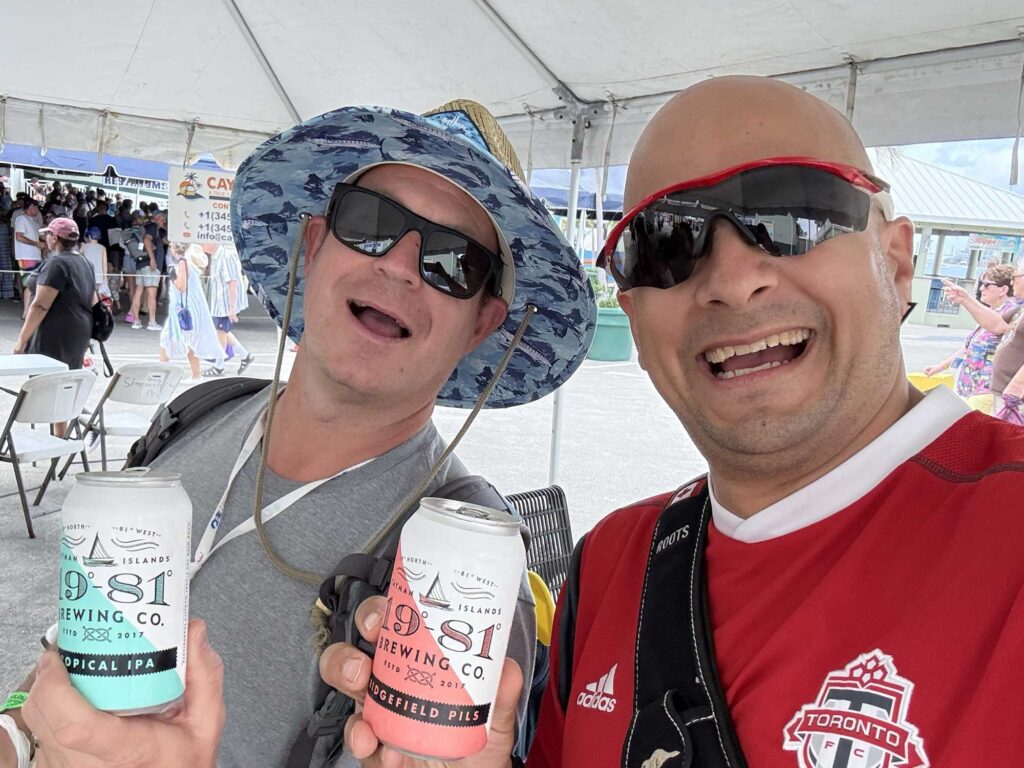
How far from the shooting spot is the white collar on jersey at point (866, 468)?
0.96m

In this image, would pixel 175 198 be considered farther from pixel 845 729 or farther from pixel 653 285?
pixel 845 729

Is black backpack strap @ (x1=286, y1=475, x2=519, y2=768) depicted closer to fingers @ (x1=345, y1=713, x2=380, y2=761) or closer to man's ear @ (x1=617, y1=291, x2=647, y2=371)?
fingers @ (x1=345, y1=713, x2=380, y2=761)

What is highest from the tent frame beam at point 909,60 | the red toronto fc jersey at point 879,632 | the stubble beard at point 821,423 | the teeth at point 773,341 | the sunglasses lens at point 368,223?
the tent frame beam at point 909,60

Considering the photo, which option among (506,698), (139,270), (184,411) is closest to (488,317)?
(184,411)

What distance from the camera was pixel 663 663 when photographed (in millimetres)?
943

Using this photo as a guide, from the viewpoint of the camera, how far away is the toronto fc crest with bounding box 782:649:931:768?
717 millimetres

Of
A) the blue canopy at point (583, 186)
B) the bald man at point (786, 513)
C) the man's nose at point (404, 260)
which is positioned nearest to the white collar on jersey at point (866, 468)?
the bald man at point (786, 513)

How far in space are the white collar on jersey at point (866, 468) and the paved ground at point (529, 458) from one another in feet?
9.37

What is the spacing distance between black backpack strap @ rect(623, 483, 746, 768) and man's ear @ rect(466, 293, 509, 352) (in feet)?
1.91

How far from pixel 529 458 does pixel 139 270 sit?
9.63 meters

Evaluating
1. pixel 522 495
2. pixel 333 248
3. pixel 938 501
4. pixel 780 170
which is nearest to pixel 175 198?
pixel 522 495

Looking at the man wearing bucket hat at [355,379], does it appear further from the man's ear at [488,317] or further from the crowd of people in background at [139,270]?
the crowd of people in background at [139,270]

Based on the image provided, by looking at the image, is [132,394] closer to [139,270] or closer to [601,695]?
[601,695]

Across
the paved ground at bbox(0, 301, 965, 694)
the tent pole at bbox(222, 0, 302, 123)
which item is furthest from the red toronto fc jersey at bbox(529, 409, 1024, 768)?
the tent pole at bbox(222, 0, 302, 123)
